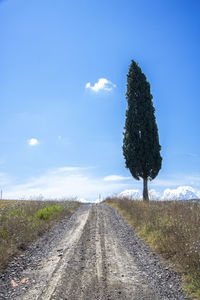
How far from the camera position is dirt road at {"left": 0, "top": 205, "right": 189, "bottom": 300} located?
194 inches

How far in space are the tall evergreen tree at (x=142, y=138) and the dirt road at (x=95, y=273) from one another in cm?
1817

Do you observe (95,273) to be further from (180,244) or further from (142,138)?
(142,138)

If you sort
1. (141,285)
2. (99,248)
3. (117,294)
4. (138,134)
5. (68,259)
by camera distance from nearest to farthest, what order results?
(117,294)
(141,285)
(68,259)
(99,248)
(138,134)

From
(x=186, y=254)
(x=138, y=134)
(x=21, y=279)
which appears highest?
(x=138, y=134)

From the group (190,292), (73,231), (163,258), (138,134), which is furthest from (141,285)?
(138,134)

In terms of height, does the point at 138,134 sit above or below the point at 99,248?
above

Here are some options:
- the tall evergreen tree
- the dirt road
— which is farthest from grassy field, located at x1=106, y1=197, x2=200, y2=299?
the tall evergreen tree

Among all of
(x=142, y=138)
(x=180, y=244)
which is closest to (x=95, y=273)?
(x=180, y=244)

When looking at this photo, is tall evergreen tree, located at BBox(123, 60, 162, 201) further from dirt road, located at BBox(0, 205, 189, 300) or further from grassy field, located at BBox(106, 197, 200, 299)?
dirt road, located at BBox(0, 205, 189, 300)

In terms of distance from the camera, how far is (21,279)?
19.3ft

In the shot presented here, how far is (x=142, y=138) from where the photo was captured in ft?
90.1

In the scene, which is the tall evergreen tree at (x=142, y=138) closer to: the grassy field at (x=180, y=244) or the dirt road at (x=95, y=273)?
the grassy field at (x=180, y=244)

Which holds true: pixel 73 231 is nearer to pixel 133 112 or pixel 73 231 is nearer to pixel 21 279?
pixel 21 279

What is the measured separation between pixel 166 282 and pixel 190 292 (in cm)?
66
